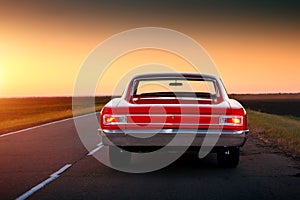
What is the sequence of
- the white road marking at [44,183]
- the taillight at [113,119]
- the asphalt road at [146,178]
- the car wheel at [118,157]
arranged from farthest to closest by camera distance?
the car wheel at [118,157]
the taillight at [113,119]
the asphalt road at [146,178]
the white road marking at [44,183]

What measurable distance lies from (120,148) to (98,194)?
6.30 feet

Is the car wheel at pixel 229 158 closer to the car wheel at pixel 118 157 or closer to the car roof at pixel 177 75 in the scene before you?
the car roof at pixel 177 75

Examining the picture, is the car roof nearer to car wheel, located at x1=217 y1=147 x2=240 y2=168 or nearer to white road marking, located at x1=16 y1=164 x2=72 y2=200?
car wheel, located at x1=217 y1=147 x2=240 y2=168

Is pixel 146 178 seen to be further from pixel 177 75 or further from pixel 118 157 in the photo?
pixel 177 75

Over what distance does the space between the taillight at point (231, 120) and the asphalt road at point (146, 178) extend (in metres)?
0.84

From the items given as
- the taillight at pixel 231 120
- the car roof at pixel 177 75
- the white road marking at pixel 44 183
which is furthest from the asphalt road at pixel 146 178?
the car roof at pixel 177 75

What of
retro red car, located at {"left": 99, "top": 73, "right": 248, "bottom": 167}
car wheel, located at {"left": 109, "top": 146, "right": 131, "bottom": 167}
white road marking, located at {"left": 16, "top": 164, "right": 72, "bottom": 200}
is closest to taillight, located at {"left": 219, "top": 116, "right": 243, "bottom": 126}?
retro red car, located at {"left": 99, "top": 73, "right": 248, "bottom": 167}

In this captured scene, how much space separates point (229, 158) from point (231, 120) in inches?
39.9

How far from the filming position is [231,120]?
26.8 ft

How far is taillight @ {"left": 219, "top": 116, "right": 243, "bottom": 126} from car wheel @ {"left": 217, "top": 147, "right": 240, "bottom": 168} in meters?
0.66

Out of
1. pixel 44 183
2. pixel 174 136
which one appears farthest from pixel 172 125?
pixel 44 183

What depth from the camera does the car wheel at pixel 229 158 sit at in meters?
8.73

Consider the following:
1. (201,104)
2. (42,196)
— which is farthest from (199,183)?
(42,196)

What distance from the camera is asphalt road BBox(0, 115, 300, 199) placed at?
672 centimetres
